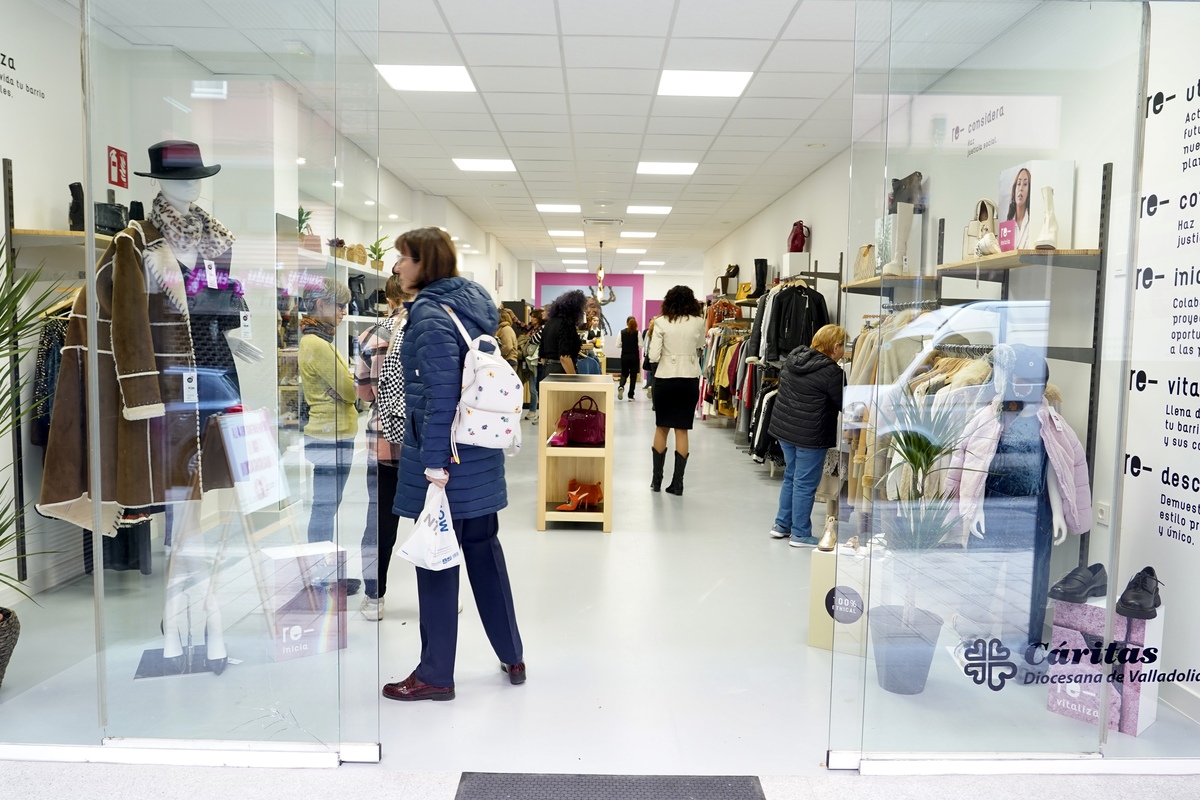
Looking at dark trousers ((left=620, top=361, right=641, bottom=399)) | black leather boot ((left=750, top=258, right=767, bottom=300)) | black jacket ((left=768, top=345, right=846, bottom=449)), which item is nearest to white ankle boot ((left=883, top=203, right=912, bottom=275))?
black jacket ((left=768, top=345, right=846, bottom=449))

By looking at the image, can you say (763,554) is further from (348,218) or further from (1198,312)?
(348,218)

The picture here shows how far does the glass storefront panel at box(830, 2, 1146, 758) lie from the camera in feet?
7.55

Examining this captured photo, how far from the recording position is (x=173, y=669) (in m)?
2.43

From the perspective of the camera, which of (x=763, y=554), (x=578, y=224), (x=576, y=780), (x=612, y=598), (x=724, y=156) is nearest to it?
(x=576, y=780)

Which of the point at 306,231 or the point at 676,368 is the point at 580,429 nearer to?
the point at 676,368

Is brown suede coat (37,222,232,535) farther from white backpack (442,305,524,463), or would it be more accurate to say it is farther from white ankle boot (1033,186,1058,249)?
white ankle boot (1033,186,1058,249)

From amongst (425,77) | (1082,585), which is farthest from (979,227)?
(425,77)

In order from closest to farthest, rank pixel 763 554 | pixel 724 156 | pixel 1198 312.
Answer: pixel 1198 312
pixel 763 554
pixel 724 156

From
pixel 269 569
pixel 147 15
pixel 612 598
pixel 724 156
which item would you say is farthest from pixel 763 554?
pixel 724 156

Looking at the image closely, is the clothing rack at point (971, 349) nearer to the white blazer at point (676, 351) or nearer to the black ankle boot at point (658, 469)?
the white blazer at point (676, 351)

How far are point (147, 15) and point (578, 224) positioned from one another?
34.3 ft

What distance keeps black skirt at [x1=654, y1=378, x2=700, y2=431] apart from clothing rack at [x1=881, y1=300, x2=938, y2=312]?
333cm

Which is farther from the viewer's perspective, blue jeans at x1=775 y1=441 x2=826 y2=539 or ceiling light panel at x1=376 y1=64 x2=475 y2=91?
ceiling light panel at x1=376 y1=64 x2=475 y2=91

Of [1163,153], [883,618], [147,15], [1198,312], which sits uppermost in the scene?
[147,15]
